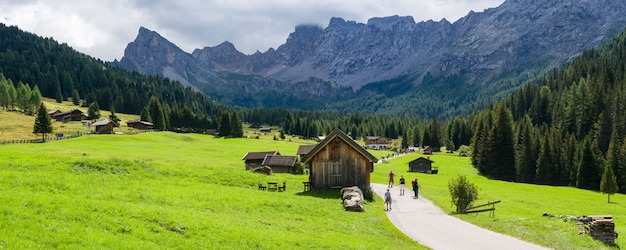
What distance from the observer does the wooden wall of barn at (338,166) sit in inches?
1781

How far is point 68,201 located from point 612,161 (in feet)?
309

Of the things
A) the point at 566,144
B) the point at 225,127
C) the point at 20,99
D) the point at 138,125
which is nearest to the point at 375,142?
the point at 225,127

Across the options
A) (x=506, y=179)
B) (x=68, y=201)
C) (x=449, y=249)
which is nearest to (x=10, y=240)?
(x=68, y=201)

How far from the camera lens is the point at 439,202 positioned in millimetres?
44656

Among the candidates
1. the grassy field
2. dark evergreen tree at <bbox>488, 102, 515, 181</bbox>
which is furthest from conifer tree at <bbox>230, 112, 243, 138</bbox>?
the grassy field

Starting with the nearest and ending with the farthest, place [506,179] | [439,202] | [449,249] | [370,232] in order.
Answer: [449,249] → [370,232] → [439,202] → [506,179]

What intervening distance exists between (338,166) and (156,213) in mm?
27032

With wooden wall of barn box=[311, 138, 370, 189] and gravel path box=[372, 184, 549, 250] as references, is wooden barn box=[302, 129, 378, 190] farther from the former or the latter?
gravel path box=[372, 184, 549, 250]

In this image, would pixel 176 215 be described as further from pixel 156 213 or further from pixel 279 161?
pixel 279 161

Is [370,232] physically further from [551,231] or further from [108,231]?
[108,231]

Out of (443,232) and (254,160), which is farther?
(254,160)

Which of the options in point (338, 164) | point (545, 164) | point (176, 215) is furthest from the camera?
point (545, 164)

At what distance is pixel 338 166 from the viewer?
45.4 meters

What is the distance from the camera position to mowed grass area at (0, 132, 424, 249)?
53.4ft
